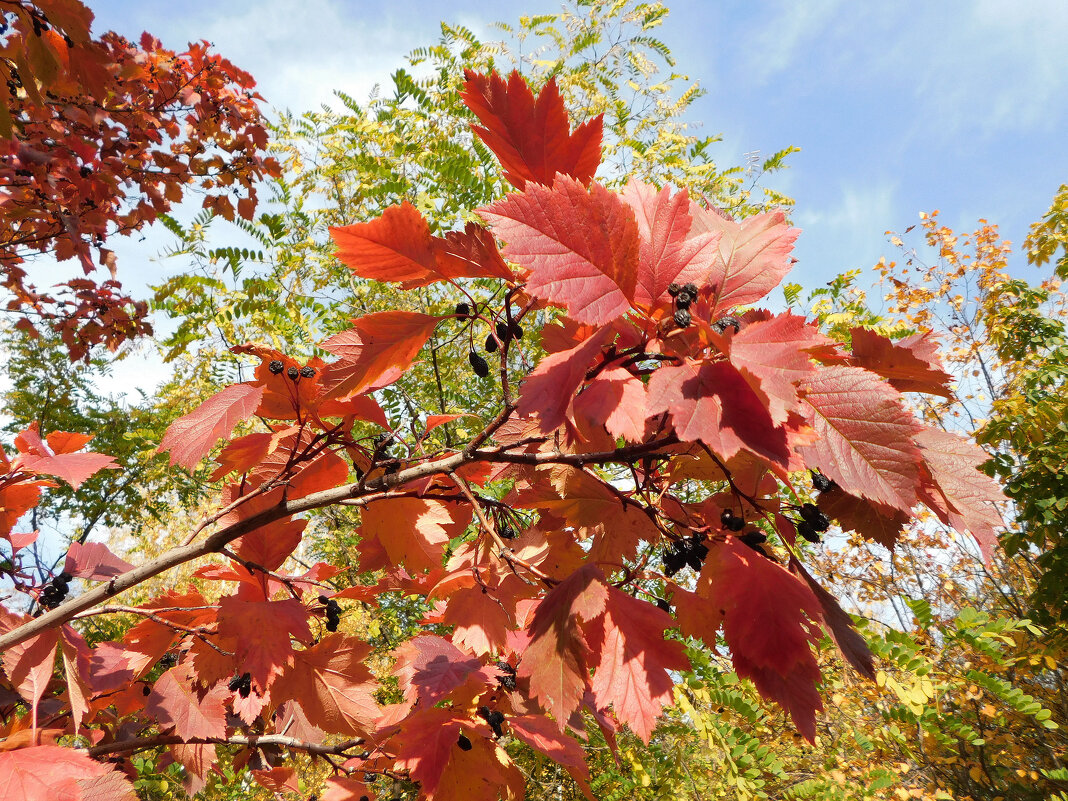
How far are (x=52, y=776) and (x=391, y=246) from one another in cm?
94

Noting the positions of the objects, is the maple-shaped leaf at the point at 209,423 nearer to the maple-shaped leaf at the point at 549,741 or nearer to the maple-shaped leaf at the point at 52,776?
Result: the maple-shaped leaf at the point at 52,776

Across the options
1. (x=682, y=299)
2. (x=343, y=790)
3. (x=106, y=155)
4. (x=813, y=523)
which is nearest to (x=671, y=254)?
(x=682, y=299)

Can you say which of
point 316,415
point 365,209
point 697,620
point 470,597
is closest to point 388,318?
point 316,415

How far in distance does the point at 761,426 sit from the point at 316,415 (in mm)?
761

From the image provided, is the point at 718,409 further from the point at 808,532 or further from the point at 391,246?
the point at 391,246

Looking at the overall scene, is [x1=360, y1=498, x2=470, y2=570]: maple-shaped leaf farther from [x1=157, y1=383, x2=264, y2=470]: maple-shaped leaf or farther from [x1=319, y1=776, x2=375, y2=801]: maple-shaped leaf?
[x1=319, y1=776, x2=375, y2=801]: maple-shaped leaf

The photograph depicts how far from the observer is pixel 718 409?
0.61 metres

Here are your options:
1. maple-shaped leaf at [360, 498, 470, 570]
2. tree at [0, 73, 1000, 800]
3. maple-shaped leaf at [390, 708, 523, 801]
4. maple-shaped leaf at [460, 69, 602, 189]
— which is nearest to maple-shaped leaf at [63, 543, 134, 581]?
tree at [0, 73, 1000, 800]

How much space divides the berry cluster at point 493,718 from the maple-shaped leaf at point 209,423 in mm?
746

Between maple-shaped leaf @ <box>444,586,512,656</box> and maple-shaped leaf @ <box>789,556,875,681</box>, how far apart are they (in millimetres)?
477

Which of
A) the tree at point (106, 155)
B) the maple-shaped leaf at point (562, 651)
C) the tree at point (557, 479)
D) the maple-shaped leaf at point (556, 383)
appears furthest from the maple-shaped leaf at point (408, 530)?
the tree at point (106, 155)

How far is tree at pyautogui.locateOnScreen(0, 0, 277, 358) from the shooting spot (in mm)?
2686

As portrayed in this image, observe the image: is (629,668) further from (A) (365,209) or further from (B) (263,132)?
(A) (365,209)

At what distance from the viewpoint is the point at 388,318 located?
2.62 ft
